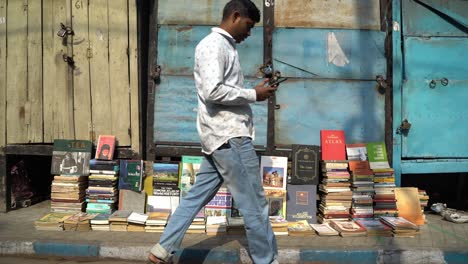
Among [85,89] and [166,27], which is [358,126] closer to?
[166,27]

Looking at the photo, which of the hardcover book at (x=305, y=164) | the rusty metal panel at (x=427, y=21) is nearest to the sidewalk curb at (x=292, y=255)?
the hardcover book at (x=305, y=164)

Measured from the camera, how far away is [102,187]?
191 inches

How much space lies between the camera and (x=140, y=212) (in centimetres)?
480

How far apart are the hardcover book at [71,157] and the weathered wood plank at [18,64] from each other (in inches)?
19.4

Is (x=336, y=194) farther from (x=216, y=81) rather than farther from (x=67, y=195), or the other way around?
(x=67, y=195)

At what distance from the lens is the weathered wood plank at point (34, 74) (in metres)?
5.12

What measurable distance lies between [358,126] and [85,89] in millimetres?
3150

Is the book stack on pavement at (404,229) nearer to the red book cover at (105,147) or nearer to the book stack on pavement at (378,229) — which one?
the book stack on pavement at (378,229)

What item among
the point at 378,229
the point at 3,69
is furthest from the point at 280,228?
the point at 3,69

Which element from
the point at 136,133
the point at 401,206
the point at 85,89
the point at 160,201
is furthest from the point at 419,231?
the point at 85,89

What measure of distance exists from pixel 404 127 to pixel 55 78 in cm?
401

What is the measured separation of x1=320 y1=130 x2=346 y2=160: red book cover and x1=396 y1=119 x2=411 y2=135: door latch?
2.21ft

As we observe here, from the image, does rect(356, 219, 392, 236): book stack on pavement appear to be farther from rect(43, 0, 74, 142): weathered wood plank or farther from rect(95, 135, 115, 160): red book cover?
rect(43, 0, 74, 142): weathered wood plank

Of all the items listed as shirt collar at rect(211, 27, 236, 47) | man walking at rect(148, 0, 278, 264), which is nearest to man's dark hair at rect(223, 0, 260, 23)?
man walking at rect(148, 0, 278, 264)
